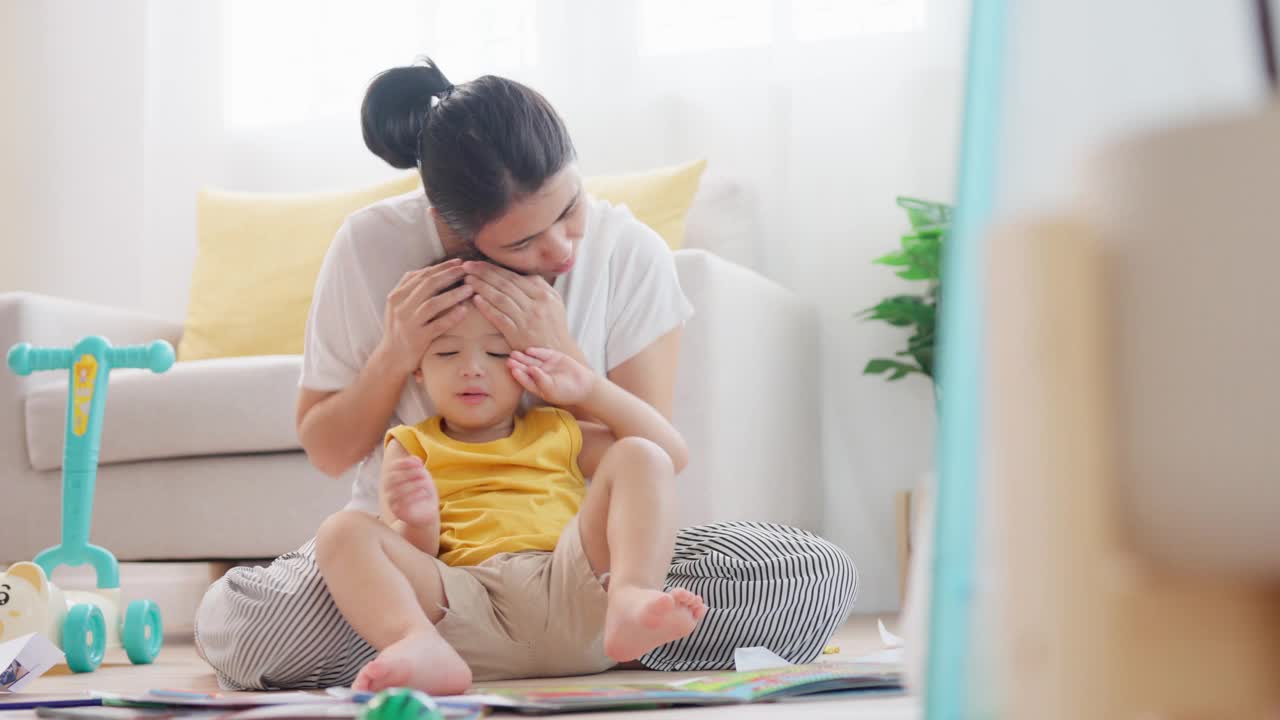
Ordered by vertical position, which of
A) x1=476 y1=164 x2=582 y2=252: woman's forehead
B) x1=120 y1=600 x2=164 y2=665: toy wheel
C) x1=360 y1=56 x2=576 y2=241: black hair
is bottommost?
x1=120 y1=600 x2=164 y2=665: toy wheel

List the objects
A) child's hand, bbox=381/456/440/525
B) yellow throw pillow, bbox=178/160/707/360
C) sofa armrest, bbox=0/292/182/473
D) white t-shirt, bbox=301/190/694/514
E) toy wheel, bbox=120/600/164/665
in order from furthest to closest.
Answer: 1. yellow throw pillow, bbox=178/160/707/360
2. sofa armrest, bbox=0/292/182/473
3. toy wheel, bbox=120/600/164/665
4. white t-shirt, bbox=301/190/694/514
5. child's hand, bbox=381/456/440/525

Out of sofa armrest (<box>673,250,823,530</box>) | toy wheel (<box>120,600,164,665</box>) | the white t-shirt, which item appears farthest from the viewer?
sofa armrest (<box>673,250,823,530</box>)

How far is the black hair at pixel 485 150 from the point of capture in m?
1.02

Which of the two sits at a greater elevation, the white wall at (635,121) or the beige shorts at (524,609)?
the white wall at (635,121)

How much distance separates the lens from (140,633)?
1.30 metres

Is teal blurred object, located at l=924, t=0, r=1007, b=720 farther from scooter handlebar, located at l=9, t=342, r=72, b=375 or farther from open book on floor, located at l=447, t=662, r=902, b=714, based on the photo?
scooter handlebar, located at l=9, t=342, r=72, b=375

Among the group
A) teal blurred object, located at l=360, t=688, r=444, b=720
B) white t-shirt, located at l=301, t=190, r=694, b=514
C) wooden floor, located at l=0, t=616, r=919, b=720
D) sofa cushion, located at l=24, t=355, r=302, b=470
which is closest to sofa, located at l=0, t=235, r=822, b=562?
sofa cushion, located at l=24, t=355, r=302, b=470

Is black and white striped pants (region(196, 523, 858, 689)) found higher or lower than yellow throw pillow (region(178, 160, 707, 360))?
lower

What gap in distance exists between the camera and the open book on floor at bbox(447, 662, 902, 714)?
72 cm

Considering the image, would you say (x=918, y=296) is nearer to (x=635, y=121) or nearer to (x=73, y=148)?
(x=635, y=121)

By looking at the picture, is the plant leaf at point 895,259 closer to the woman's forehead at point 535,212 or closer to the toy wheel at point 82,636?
the woman's forehead at point 535,212

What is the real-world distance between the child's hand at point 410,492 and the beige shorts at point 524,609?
5 cm

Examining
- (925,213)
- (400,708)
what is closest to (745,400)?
(925,213)

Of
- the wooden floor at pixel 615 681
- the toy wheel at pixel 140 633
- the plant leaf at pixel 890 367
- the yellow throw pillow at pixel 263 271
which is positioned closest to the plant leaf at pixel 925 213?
the plant leaf at pixel 890 367
